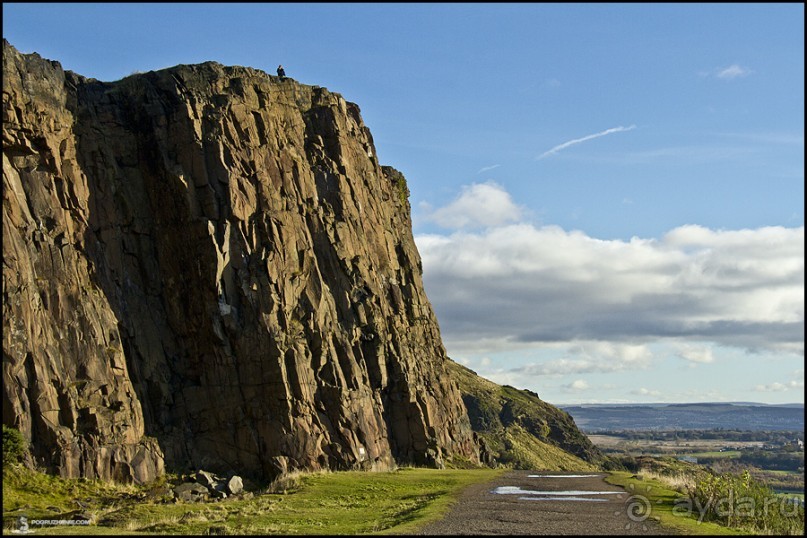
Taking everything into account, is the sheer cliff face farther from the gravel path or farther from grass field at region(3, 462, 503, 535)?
the gravel path

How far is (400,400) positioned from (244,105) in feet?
93.4

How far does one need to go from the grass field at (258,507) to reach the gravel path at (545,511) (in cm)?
146

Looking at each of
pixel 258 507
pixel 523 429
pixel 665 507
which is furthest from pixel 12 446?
pixel 523 429

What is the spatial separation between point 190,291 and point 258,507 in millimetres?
25011

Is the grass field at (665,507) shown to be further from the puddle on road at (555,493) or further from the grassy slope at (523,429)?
the grassy slope at (523,429)

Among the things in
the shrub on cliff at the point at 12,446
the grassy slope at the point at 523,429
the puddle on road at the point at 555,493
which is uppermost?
the shrub on cliff at the point at 12,446

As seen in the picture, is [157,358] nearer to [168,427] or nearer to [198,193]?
[168,427]

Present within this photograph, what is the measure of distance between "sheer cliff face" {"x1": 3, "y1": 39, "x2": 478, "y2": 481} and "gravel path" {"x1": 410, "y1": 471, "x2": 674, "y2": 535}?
17552mm

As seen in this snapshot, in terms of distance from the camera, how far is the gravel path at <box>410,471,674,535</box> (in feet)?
103

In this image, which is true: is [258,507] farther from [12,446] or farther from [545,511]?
[12,446]

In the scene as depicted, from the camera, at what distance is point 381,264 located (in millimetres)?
78938

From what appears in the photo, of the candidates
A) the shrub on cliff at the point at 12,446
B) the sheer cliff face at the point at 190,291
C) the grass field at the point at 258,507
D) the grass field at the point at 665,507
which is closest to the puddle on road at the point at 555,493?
the grass field at the point at 665,507

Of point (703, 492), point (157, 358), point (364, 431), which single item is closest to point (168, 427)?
point (157, 358)

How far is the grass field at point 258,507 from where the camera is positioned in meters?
33.9
